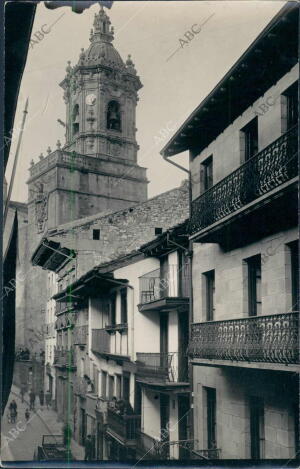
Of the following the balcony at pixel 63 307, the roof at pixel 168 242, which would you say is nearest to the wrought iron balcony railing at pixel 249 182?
the roof at pixel 168 242

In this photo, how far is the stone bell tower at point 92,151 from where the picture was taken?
10.0 m

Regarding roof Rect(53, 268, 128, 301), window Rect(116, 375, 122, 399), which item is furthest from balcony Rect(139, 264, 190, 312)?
window Rect(116, 375, 122, 399)

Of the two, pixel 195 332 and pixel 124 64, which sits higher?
pixel 124 64

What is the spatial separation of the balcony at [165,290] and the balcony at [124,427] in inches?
76.0

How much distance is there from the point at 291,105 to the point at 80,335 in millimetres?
5084

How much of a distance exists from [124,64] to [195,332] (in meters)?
4.93

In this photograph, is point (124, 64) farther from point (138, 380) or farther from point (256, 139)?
point (138, 380)

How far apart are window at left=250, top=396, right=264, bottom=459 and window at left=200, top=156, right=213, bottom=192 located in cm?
419

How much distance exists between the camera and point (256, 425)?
412 inches

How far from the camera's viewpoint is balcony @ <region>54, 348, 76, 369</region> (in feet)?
35.0

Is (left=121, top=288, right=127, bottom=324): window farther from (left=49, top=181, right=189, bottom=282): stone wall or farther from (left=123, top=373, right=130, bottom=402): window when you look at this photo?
(left=123, top=373, right=130, bottom=402): window

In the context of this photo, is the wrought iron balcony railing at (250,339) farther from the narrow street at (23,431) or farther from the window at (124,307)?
the narrow street at (23,431)

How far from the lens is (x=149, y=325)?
40.5 feet

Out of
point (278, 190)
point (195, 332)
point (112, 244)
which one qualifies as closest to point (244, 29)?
point (278, 190)
